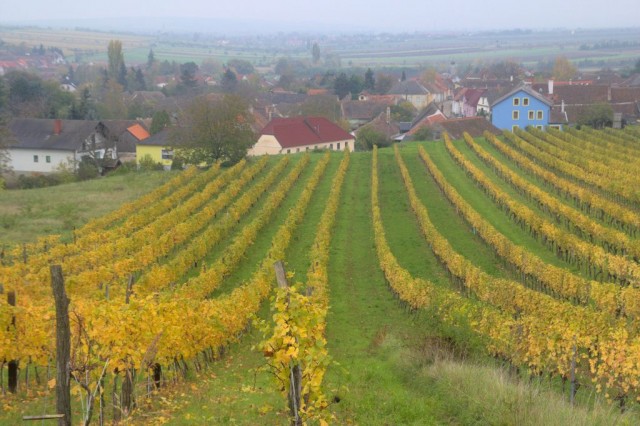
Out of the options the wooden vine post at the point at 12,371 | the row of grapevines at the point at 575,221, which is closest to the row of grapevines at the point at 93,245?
the wooden vine post at the point at 12,371

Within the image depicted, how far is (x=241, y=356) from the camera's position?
2061cm

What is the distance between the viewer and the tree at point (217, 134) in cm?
5497

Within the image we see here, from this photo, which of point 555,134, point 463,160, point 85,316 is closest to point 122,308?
point 85,316

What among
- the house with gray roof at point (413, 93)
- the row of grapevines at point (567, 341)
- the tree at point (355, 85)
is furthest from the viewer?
the house with gray roof at point (413, 93)

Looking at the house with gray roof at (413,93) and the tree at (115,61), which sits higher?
the tree at (115,61)

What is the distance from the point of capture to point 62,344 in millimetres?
11172

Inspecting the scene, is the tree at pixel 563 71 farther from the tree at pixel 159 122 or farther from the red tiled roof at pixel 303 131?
the tree at pixel 159 122

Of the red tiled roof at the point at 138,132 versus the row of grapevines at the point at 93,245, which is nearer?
the row of grapevines at the point at 93,245

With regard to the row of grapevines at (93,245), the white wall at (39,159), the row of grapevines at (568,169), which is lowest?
the white wall at (39,159)

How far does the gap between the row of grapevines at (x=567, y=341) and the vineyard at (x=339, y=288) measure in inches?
2.6

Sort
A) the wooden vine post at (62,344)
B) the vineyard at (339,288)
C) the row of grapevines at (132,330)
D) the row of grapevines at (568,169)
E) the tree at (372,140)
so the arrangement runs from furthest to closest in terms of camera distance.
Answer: the tree at (372,140) → the row of grapevines at (568,169) → the vineyard at (339,288) → the row of grapevines at (132,330) → the wooden vine post at (62,344)

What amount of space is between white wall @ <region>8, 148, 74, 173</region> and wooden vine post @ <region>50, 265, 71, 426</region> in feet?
190

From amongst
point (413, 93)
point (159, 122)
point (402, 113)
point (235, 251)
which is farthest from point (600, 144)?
point (413, 93)

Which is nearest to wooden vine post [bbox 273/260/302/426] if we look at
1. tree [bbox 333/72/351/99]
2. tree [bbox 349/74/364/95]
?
tree [bbox 333/72/351/99]
